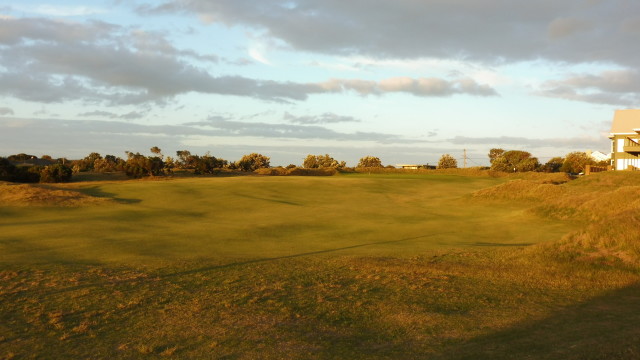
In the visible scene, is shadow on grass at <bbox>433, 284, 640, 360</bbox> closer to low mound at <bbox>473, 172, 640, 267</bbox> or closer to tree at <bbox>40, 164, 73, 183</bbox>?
low mound at <bbox>473, 172, 640, 267</bbox>

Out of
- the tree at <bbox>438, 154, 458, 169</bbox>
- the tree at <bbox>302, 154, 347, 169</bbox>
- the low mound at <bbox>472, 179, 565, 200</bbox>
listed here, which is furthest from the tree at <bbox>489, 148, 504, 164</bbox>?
the low mound at <bbox>472, 179, 565, 200</bbox>

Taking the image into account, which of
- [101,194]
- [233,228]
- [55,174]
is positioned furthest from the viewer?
[55,174]

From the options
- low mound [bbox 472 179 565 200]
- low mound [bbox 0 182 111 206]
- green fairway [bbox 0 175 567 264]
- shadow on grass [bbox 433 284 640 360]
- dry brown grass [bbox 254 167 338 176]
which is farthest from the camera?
dry brown grass [bbox 254 167 338 176]

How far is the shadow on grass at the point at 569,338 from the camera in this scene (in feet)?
28.2

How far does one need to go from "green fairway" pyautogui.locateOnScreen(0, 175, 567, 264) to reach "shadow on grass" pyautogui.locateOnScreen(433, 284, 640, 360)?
8.61m

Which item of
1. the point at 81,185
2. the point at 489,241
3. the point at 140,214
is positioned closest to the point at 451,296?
the point at 489,241

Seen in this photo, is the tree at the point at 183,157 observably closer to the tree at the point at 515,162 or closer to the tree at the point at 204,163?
the tree at the point at 204,163

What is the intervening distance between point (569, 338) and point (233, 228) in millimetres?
19462

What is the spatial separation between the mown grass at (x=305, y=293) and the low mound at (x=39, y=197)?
8.59 m

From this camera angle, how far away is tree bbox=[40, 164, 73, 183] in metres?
54.1

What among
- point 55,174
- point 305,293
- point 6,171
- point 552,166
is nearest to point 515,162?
point 552,166

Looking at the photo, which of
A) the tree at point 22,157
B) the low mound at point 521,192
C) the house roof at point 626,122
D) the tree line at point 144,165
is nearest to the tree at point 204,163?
the tree line at point 144,165

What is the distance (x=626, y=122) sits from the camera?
83875 millimetres

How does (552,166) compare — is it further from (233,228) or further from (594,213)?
(233,228)
